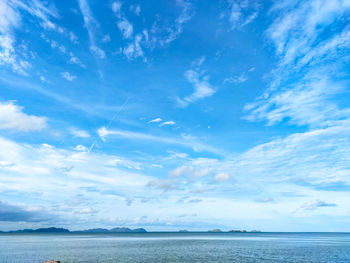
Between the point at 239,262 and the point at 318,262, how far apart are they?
2531 cm

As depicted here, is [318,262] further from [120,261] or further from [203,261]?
[120,261]

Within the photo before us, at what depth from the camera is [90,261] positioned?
255 ft

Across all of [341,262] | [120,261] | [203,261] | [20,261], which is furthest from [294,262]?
[20,261]

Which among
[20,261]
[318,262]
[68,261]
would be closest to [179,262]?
[68,261]

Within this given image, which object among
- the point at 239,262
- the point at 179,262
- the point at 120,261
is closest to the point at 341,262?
the point at 239,262

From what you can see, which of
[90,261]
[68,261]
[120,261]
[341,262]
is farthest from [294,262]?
[68,261]

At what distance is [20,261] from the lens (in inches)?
3118

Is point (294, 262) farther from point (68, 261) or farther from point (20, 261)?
point (20, 261)

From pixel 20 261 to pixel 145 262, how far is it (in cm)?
3969

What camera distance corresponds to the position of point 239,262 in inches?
3063

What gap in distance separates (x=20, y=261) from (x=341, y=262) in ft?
331

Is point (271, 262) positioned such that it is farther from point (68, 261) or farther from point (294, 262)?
point (68, 261)

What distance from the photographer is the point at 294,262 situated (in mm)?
79562

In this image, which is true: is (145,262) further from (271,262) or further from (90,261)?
(271,262)
